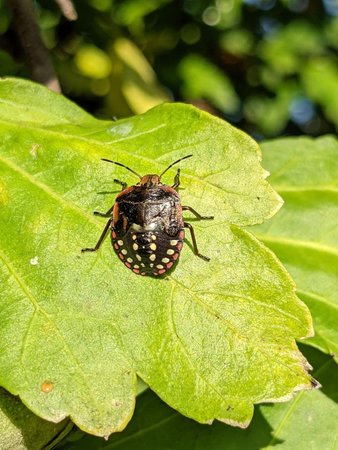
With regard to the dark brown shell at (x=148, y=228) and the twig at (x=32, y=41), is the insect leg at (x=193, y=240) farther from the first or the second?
the twig at (x=32, y=41)

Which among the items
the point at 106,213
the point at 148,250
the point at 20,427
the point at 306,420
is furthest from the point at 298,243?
the point at 20,427

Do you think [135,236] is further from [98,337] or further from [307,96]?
[307,96]

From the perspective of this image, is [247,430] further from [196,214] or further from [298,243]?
[196,214]

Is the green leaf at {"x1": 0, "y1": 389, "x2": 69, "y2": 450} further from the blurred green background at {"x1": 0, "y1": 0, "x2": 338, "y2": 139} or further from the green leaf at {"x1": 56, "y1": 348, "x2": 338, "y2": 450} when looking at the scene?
the blurred green background at {"x1": 0, "y1": 0, "x2": 338, "y2": 139}

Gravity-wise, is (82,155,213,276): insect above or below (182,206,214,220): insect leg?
below

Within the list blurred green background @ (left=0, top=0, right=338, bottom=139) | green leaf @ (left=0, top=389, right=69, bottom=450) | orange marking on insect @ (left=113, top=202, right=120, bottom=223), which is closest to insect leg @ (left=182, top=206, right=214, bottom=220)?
orange marking on insect @ (left=113, top=202, right=120, bottom=223)

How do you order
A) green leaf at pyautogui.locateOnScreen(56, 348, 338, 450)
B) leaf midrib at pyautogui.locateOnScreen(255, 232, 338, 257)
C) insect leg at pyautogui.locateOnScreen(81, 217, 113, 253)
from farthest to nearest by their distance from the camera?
leaf midrib at pyautogui.locateOnScreen(255, 232, 338, 257), green leaf at pyautogui.locateOnScreen(56, 348, 338, 450), insect leg at pyautogui.locateOnScreen(81, 217, 113, 253)
